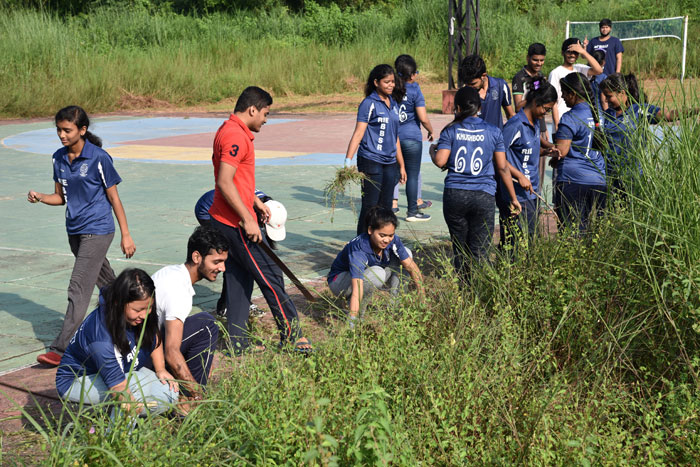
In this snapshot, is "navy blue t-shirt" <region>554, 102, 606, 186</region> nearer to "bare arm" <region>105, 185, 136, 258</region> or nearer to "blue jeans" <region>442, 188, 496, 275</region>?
"blue jeans" <region>442, 188, 496, 275</region>

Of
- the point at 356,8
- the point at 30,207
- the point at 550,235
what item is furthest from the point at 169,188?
the point at 356,8

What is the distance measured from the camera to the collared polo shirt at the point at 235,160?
17.7 feet

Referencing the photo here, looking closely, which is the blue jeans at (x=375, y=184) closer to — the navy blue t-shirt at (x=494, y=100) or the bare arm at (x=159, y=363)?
the navy blue t-shirt at (x=494, y=100)

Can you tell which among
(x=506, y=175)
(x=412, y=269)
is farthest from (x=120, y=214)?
(x=506, y=175)

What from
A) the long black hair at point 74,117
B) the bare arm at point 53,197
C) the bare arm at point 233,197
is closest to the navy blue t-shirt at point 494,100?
the bare arm at point 233,197

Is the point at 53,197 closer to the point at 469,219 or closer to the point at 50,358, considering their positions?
the point at 50,358

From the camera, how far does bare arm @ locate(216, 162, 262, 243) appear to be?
533cm

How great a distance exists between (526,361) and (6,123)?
73.8 feet

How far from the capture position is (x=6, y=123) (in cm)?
2377

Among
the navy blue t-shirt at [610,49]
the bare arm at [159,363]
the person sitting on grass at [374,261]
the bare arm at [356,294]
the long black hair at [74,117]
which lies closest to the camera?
the bare arm at [159,363]

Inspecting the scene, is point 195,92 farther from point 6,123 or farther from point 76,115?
point 76,115

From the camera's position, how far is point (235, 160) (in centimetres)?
540

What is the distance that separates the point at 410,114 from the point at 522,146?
9.85 ft

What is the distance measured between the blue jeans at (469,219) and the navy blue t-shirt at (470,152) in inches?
2.5
